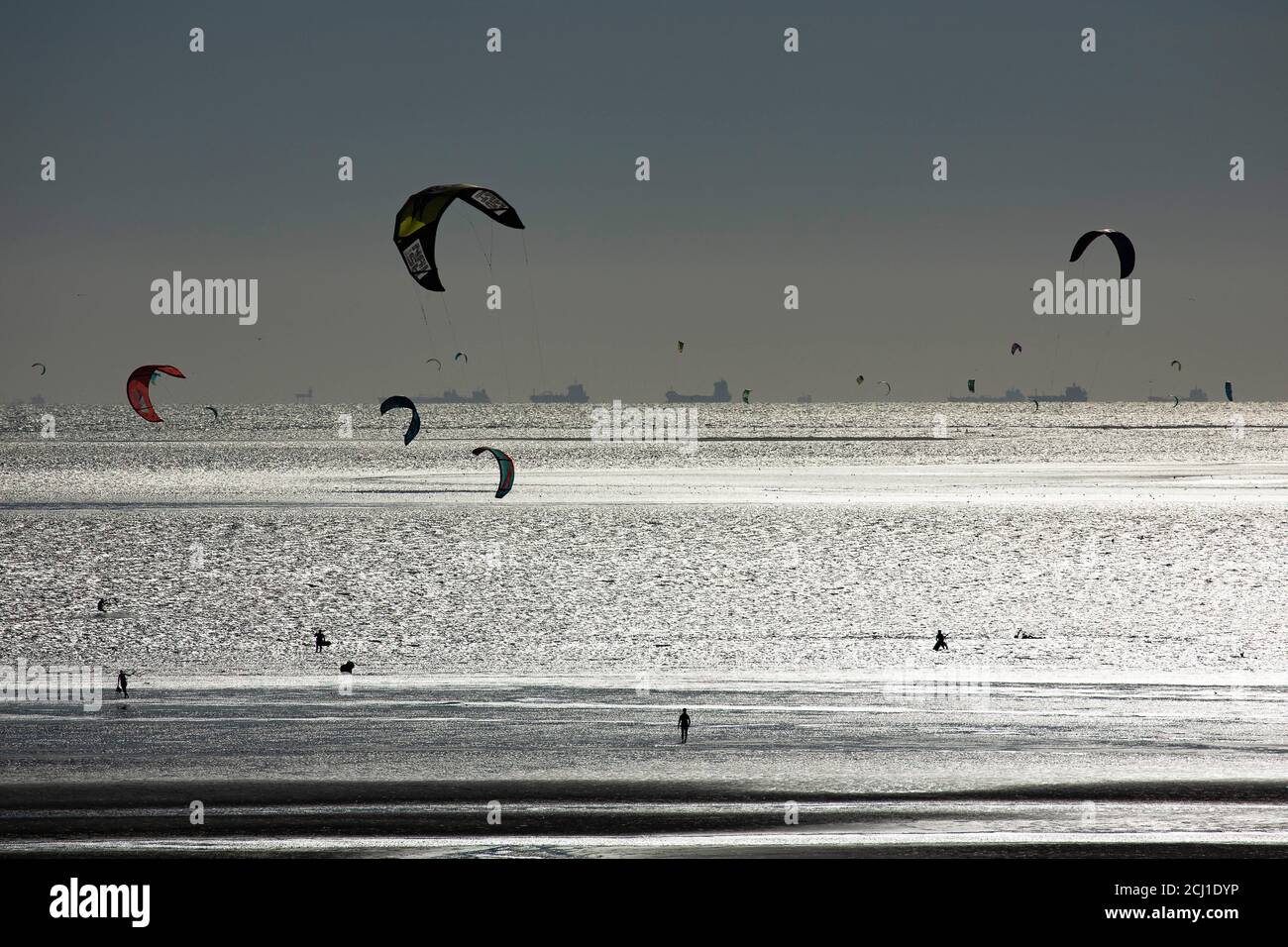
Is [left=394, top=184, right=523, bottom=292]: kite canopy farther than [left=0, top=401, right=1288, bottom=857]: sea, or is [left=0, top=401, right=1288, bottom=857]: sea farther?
[left=394, top=184, right=523, bottom=292]: kite canopy

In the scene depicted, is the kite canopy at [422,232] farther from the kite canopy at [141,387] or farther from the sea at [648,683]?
the kite canopy at [141,387]

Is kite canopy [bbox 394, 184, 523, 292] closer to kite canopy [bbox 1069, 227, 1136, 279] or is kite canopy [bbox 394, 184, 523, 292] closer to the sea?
the sea

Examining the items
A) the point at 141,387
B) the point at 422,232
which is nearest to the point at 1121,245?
the point at 422,232

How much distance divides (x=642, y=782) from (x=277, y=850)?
3.75 m

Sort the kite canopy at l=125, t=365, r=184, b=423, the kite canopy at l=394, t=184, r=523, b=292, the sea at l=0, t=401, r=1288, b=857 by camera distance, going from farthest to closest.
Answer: the kite canopy at l=125, t=365, r=184, b=423
the kite canopy at l=394, t=184, r=523, b=292
the sea at l=0, t=401, r=1288, b=857

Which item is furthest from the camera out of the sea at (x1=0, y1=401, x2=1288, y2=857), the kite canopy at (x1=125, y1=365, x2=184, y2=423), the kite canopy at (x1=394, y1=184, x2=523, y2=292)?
the kite canopy at (x1=125, y1=365, x2=184, y2=423)

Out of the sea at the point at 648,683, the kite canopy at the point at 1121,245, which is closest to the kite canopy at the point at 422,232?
the sea at the point at 648,683

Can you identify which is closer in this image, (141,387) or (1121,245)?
(1121,245)

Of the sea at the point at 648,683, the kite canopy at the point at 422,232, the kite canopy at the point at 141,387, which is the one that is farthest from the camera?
the kite canopy at the point at 141,387

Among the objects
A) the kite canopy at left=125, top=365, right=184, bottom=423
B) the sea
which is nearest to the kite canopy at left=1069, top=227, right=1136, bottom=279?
the sea

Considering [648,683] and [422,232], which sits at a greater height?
[422,232]

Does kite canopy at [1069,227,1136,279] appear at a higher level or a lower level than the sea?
higher

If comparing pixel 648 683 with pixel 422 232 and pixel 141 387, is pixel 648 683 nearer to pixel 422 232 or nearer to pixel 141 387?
pixel 422 232
